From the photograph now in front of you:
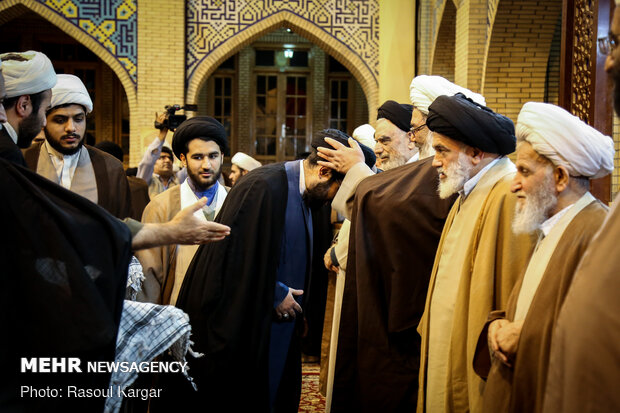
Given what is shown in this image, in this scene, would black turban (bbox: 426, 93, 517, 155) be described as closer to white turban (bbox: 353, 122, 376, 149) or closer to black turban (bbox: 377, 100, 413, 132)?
black turban (bbox: 377, 100, 413, 132)

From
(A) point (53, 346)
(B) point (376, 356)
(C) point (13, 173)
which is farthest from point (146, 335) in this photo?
(B) point (376, 356)

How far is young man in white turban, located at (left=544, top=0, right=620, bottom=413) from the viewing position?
98 centimetres

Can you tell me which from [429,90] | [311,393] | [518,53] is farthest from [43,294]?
[518,53]

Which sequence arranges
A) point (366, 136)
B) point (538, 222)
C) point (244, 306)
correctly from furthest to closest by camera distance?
point (366, 136) → point (244, 306) → point (538, 222)

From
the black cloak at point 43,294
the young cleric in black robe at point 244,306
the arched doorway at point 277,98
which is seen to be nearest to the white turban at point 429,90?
the young cleric in black robe at point 244,306

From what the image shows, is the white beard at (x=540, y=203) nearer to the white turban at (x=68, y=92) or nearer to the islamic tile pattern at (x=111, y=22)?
the white turban at (x=68, y=92)

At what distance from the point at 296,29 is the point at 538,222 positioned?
31.8 feet

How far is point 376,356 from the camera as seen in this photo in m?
2.80

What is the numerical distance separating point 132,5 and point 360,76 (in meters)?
4.19

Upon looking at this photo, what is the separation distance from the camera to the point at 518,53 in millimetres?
7902

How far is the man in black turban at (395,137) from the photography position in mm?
3893

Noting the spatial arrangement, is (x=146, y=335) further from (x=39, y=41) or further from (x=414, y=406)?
(x=39, y=41)

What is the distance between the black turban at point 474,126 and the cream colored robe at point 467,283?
96 mm

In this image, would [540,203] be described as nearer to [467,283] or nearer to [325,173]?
[467,283]
